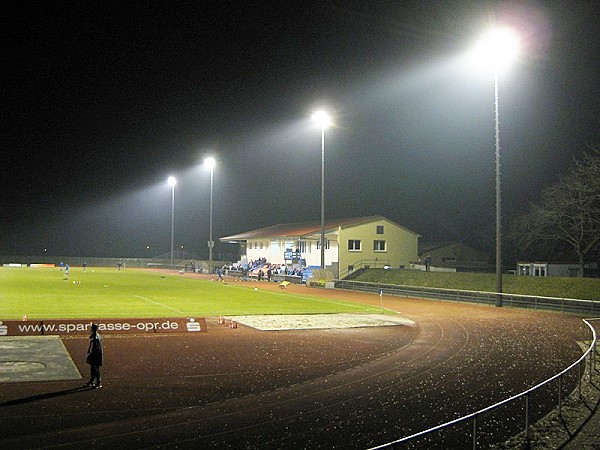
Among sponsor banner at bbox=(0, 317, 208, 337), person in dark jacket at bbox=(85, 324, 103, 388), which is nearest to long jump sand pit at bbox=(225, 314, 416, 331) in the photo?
sponsor banner at bbox=(0, 317, 208, 337)

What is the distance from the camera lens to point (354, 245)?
59969 millimetres

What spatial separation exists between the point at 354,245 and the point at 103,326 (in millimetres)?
41095

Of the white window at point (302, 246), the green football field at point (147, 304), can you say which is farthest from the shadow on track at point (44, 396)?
the white window at point (302, 246)

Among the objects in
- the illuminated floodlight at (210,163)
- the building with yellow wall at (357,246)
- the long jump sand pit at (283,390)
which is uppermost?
the illuminated floodlight at (210,163)

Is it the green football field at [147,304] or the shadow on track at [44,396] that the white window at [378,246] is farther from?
the shadow on track at [44,396]

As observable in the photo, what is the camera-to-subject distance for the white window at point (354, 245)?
196 feet

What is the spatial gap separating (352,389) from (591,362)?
17.2ft

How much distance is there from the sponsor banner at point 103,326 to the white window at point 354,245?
38.4m

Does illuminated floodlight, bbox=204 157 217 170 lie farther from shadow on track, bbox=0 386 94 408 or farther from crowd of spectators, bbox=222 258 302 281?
shadow on track, bbox=0 386 94 408

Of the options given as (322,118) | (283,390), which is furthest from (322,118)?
(283,390)

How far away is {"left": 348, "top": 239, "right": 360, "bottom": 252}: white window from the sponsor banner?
3835 cm

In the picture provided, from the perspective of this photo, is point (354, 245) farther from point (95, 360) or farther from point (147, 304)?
point (95, 360)

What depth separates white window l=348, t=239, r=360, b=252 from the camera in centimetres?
5966

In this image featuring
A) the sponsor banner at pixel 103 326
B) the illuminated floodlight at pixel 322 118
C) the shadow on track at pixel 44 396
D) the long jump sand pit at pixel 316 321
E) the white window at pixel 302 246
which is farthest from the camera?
the white window at pixel 302 246
